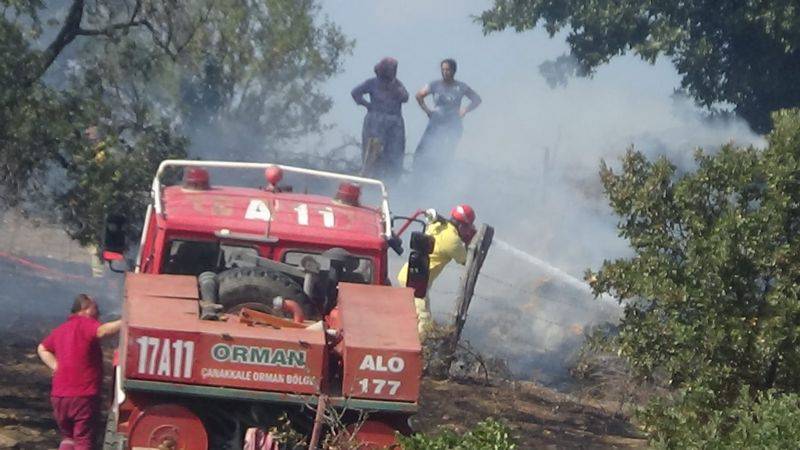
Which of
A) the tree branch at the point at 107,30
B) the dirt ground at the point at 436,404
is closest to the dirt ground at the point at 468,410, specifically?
the dirt ground at the point at 436,404

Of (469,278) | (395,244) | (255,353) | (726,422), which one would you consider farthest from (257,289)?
(469,278)

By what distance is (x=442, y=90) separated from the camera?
1936cm

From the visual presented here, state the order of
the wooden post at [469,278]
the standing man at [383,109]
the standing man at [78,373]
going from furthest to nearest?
the standing man at [383,109], the wooden post at [469,278], the standing man at [78,373]

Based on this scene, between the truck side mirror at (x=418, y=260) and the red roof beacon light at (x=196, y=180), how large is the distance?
1.63 meters

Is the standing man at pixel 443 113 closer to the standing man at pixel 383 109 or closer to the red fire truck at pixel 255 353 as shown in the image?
the standing man at pixel 383 109

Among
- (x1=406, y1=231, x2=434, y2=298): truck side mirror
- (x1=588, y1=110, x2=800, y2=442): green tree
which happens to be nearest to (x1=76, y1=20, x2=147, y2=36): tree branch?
(x1=406, y1=231, x2=434, y2=298): truck side mirror

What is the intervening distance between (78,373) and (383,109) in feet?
30.1

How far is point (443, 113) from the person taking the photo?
63.6 ft

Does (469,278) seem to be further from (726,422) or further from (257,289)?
(726,422)

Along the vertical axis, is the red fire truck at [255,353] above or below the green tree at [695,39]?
below

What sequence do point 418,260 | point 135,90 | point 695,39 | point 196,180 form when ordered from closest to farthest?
point 196,180 < point 418,260 < point 135,90 < point 695,39

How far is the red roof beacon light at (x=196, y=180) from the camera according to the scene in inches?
429

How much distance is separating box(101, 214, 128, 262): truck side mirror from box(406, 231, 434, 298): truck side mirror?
218cm

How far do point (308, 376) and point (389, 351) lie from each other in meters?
0.49
